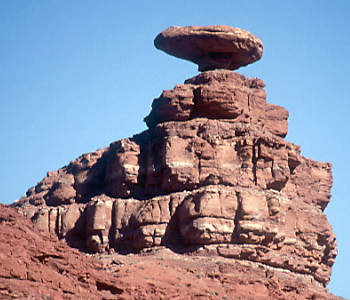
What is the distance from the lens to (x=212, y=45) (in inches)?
2721

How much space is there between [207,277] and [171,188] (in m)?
8.56

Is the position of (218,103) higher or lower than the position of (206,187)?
higher

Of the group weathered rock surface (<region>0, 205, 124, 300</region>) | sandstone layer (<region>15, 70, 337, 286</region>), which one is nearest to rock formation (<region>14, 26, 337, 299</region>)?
sandstone layer (<region>15, 70, 337, 286</region>)

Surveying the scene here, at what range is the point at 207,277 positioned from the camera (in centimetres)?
5694

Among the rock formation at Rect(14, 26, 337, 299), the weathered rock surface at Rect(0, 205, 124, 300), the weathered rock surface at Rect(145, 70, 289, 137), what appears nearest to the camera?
the weathered rock surface at Rect(0, 205, 124, 300)

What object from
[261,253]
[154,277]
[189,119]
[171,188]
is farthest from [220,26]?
[154,277]

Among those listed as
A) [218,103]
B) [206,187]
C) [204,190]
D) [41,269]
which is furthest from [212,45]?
[41,269]

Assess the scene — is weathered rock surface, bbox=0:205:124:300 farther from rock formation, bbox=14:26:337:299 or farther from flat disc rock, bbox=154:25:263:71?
flat disc rock, bbox=154:25:263:71

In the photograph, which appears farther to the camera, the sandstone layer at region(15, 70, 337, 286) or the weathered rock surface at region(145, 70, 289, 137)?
the weathered rock surface at region(145, 70, 289, 137)

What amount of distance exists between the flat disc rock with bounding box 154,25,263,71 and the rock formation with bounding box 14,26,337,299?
0.09 meters

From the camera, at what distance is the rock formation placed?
61438 millimetres

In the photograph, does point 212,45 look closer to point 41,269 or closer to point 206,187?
point 206,187

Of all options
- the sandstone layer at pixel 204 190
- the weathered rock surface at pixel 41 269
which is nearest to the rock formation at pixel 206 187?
the sandstone layer at pixel 204 190

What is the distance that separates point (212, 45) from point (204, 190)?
12.1 metres
